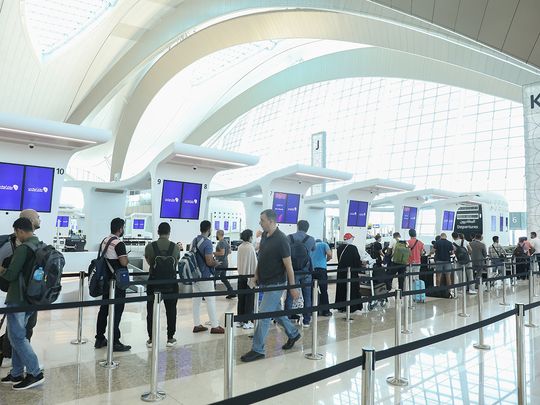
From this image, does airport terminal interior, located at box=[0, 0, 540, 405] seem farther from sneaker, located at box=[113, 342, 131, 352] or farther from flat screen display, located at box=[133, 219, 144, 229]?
flat screen display, located at box=[133, 219, 144, 229]

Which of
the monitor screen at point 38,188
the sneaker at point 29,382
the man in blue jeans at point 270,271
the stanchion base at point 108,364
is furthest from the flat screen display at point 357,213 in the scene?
the sneaker at point 29,382

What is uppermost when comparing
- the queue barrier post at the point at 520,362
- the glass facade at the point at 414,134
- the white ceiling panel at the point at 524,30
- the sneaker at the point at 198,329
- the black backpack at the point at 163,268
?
the glass facade at the point at 414,134

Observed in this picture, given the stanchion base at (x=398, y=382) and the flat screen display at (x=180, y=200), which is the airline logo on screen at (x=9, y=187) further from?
the stanchion base at (x=398, y=382)

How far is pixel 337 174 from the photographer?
13.1 meters

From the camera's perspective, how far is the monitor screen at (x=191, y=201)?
10.5m

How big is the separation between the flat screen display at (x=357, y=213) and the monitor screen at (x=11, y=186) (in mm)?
9934

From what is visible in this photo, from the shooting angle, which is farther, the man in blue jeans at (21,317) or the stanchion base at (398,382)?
the stanchion base at (398,382)

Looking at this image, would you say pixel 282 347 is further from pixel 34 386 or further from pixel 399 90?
pixel 399 90

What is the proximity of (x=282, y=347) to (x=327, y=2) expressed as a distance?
56.6ft

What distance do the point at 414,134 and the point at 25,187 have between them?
3167 cm

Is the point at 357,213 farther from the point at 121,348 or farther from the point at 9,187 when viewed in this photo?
the point at 121,348

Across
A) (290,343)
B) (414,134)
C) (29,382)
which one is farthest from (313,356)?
(414,134)

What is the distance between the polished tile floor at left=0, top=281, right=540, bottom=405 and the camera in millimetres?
3992

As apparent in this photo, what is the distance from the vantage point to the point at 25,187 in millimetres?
7801
